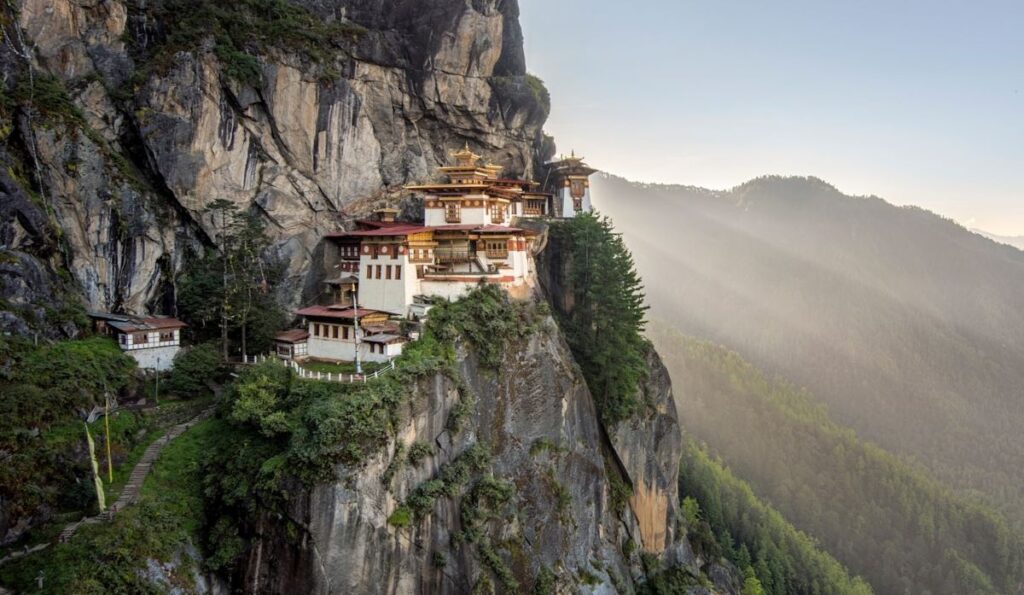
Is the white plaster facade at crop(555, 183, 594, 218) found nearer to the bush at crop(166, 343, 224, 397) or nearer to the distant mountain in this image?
the bush at crop(166, 343, 224, 397)


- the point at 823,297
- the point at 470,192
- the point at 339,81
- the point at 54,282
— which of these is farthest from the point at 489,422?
the point at 823,297

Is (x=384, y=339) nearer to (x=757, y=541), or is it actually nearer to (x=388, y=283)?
(x=388, y=283)

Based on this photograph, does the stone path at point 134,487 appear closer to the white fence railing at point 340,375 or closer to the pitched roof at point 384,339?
the white fence railing at point 340,375

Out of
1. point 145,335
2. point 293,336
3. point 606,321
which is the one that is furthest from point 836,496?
point 145,335

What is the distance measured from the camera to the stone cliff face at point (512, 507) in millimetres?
24312

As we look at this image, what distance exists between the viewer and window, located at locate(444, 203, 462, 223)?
43500 mm

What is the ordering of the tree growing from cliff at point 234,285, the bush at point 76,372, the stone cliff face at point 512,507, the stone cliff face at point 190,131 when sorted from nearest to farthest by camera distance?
the stone cliff face at point 512,507 → the bush at point 76,372 → the stone cliff face at point 190,131 → the tree growing from cliff at point 234,285

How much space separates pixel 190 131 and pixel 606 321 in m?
29.6

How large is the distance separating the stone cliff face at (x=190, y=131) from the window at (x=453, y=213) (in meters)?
6.63

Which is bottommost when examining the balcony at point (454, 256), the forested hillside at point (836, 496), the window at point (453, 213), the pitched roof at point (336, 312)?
the forested hillside at point (836, 496)

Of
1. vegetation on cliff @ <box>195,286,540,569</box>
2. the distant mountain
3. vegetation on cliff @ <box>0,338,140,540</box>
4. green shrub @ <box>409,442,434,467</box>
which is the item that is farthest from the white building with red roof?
the distant mountain

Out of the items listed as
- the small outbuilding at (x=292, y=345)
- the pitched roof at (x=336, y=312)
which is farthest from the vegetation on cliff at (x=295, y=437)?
the small outbuilding at (x=292, y=345)

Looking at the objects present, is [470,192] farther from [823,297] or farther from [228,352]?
[823,297]

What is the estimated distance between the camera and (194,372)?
32312 millimetres
